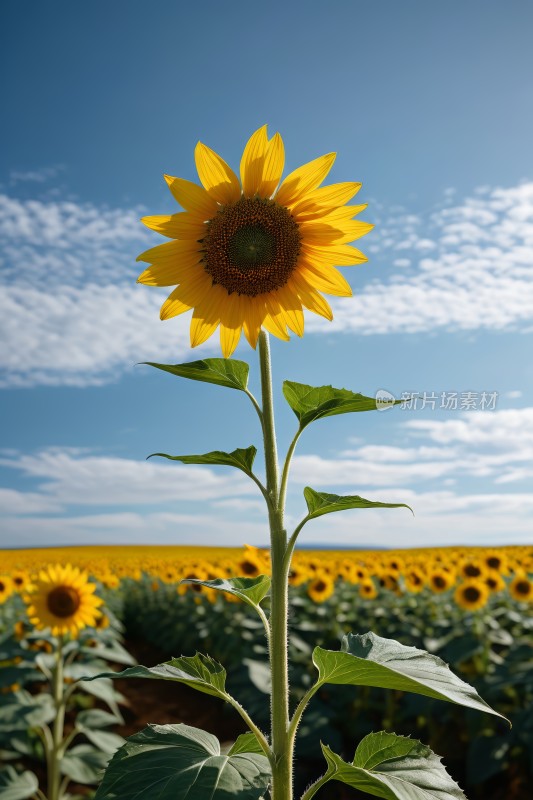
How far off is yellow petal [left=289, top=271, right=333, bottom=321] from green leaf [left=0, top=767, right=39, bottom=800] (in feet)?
15.3

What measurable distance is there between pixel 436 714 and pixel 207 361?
6698 mm

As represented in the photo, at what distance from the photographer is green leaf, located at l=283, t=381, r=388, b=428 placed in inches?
74.5

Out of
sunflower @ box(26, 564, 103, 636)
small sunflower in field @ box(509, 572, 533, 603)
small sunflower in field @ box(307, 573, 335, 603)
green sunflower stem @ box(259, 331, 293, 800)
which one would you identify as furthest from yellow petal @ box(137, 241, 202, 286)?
small sunflower in field @ box(307, 573, 335, 603)

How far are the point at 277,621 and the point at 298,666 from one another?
723 cm

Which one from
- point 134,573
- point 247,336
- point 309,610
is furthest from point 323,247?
point 134,573

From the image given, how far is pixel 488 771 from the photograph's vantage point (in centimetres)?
620

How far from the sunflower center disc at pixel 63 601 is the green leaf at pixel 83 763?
1160 millimetres

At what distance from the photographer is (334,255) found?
2.30 m

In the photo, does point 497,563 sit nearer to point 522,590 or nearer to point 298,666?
point 522,590

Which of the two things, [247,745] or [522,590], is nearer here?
[247,745]

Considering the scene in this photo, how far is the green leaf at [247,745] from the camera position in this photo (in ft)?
6.24

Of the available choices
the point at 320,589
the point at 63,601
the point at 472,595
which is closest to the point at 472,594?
the point at 472,595

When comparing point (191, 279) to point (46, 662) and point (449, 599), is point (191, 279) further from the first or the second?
point (449, 599)

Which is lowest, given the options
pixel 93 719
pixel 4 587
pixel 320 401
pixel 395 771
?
pixel 93 719
